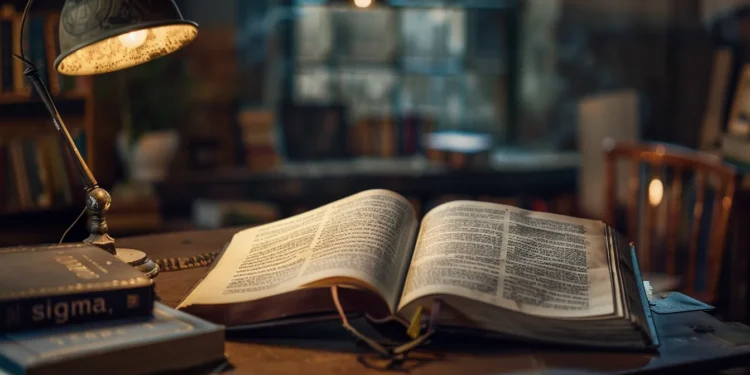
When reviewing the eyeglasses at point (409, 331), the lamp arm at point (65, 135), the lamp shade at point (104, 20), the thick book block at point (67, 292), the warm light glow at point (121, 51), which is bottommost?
the eyeglasses at point (409, 331)

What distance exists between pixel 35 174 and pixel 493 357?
2.24 m

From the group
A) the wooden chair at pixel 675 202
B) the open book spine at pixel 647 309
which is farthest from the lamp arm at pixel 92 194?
the wooden chair at pixel 675 202

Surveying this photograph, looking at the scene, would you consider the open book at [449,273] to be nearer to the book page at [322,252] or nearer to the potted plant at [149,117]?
the book page at [322,252]

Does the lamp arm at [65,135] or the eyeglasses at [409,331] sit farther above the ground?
the lamp arm at [65,135]

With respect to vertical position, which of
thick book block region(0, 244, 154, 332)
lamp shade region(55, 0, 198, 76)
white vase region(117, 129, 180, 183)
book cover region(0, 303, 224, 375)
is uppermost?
lamp shade region(55, 0, 198, 76)

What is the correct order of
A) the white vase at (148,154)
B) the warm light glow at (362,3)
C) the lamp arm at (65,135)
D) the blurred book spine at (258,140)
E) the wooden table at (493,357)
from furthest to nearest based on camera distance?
the warm light glow at (362,3) < the blurred book spine at (258,140) < the white vase at (148,154) < the lamp arm at (65,135) < the wooden table at (493,357)

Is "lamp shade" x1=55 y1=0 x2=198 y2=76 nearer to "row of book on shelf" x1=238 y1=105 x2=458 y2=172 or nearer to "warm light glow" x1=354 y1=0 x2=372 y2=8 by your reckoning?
"row of book on shelf" x1=238 y1=105 x2=458 y2=172

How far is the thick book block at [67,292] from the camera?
2.69 ft

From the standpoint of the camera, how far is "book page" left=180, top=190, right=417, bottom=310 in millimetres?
933

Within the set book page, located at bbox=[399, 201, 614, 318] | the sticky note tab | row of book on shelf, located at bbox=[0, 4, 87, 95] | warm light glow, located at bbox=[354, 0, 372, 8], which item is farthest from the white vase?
the sticky note tab

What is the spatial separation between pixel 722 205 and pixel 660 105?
2014mm

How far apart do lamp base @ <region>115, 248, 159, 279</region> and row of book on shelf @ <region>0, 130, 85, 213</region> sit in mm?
1669

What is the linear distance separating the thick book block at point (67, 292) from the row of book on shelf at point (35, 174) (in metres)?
1.91

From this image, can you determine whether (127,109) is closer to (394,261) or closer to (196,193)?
(196,193)
